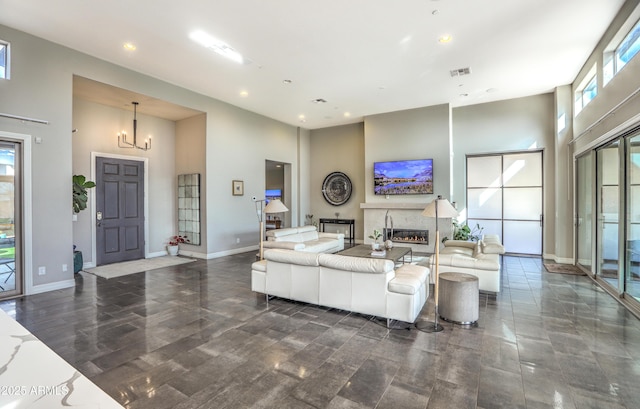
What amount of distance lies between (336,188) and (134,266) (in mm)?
6044

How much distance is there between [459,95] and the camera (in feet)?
23.2

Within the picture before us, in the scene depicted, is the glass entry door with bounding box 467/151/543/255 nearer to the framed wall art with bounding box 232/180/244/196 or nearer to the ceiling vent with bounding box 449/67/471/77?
the ceiling vent with bounding box 449/67/471/77

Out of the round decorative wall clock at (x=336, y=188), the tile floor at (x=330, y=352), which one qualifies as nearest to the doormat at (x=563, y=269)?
the tile floor at (x=330, y=352)

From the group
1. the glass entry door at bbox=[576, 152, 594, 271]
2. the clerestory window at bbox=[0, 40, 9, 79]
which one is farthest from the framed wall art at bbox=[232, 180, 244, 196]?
the glass entry door at bbox=[576, 152, 594, 271]

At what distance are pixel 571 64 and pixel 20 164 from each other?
927 cm

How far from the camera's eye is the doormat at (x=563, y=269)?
18.6 ft

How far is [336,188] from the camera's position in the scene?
9.95m

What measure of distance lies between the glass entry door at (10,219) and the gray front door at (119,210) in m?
1.99

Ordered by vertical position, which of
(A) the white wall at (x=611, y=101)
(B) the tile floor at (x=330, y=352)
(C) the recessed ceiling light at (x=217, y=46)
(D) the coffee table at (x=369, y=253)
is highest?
(C) the recessed ceiling light at (x=217, y=46)

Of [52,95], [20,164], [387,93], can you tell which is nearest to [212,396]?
[20,164]

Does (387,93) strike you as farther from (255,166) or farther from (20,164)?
(20,164)

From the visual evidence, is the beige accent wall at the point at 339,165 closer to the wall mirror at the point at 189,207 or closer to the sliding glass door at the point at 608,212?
the wall mirror at the point at 189,207

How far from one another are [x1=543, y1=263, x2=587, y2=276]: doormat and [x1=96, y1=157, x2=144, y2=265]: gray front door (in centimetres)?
891

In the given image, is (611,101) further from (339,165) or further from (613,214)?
(339,165)
